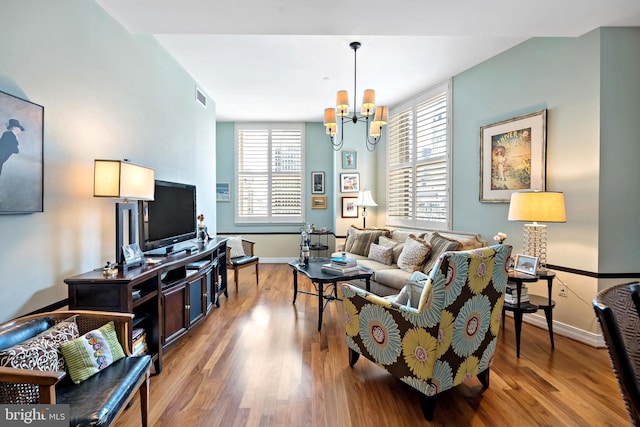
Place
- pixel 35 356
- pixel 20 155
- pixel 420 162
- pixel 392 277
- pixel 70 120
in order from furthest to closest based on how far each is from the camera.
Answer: pixel 420 162 < pixel 392 277 < pixel 70 120 < pixel 20 155 < pixel 35 356

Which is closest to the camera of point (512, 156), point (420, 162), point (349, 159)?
point (512, 156)

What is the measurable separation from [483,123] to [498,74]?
58 centimetres

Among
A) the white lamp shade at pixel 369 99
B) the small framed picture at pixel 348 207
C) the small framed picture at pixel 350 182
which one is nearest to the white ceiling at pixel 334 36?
the white lamp shade at pixel 369 99

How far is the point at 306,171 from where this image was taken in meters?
6.90

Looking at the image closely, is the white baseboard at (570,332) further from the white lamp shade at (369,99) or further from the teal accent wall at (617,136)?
the white lamp shade at (369,99)

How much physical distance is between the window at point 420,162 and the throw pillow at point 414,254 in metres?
0.80

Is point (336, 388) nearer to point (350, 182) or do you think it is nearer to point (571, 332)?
point (571, 332)

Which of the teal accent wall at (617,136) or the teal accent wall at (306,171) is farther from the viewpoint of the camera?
the teal accent wall at (306,171)

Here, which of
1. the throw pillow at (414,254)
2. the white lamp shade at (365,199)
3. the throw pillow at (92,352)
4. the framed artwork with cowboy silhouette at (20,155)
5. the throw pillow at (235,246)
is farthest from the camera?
the white lamp shade at (365,199)

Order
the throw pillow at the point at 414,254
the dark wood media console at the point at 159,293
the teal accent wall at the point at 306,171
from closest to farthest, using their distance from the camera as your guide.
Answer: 1. the dark wood media console at the point at 159,293
2. the throw pillow at the point at 414,254
3. the teal accent wall at the point at 306,171

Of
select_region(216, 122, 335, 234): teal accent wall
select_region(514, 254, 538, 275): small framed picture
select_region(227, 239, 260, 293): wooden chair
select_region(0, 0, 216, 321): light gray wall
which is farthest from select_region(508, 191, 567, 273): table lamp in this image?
select_region(216, 122, 335, 234): teal accent wall

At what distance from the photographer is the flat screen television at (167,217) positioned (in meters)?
2.80

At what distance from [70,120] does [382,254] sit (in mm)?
3807

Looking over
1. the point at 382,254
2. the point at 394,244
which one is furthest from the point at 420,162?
the point at 382,254
